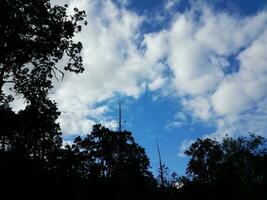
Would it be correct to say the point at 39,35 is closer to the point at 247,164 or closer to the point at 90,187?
the point at 90,187

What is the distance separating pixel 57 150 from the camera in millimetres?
55000

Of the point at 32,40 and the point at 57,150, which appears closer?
the point at 32,40

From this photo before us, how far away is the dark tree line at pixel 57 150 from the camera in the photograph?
71.6 feet

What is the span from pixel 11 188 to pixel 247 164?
51.3 meters

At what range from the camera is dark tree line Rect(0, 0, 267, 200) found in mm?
21828

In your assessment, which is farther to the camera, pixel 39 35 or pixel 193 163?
pixel 193 163

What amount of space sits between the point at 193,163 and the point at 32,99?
60000 millimetres

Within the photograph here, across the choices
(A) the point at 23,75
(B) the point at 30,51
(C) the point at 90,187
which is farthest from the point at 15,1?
(C) the point at 90,187

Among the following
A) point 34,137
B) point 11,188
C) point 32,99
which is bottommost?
point 11,188

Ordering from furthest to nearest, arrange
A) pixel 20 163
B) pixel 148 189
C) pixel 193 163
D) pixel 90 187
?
pixel 193 163 → pixel 148 189 → pixel 90 187 → pixel 20 163

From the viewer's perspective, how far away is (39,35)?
21.9 metres

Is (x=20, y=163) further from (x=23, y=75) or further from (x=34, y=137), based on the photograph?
(x=34, y=137)

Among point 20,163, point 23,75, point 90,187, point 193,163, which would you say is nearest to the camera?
point 23,75

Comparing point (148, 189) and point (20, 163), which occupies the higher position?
point (148, 189)
